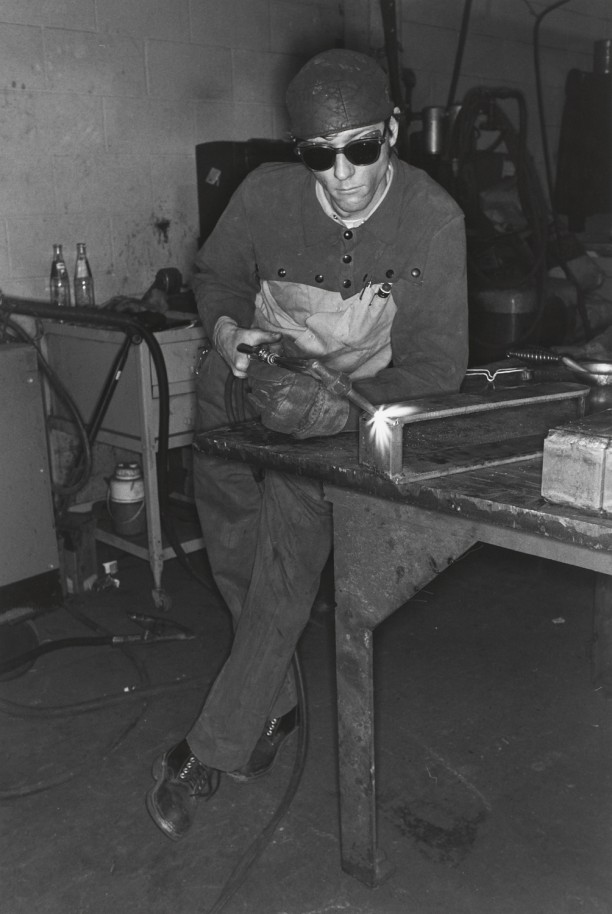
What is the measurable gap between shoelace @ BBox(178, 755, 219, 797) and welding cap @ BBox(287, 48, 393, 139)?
1230mm

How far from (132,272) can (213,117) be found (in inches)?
27.3

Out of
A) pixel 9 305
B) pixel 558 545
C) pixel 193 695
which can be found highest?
pixel 9 305

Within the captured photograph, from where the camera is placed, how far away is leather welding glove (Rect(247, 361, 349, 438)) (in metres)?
1.50

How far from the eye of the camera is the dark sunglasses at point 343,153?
65.6 inches

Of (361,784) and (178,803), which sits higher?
(361,784)

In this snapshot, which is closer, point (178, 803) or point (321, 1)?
point (178, 803)

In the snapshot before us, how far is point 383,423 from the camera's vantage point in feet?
4.26

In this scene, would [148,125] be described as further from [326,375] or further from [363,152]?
[326,375]

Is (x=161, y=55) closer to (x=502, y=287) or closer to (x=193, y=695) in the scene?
(x=502, y=287)

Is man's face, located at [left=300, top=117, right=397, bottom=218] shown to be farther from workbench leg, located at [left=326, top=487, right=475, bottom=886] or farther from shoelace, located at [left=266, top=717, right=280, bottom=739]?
shoelace, located at [left=266, top=717, right=280, bottom=739]

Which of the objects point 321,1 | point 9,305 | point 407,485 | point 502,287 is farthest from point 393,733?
→ point 321,1

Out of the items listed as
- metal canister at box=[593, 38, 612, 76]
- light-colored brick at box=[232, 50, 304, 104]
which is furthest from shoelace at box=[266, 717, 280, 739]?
metal canister at box=[593, 38, 612, 76]

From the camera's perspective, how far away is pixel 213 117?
3615mm

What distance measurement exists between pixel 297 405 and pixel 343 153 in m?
0.50
